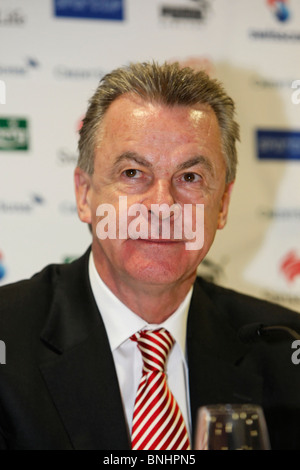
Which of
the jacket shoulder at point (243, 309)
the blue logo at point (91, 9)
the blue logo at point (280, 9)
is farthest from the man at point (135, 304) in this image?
the blue logo at point (280, 9)

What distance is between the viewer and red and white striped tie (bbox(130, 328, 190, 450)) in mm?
1835

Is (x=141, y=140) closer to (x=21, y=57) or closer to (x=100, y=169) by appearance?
(x=100, y=169)

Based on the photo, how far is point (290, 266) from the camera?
3.16 metres

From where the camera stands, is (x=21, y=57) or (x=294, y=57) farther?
(x=294, y=57)

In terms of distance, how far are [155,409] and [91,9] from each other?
1.84m

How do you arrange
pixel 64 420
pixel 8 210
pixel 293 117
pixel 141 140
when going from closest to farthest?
pixel 64 420, pixel 141 140, pixel 8 210, pixel 293 117

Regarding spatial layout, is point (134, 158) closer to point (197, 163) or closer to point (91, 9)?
point (197, 163)

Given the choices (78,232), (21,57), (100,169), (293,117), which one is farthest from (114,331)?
(293,117)

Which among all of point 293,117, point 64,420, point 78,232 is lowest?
point 64,420

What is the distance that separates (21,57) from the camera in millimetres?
2844

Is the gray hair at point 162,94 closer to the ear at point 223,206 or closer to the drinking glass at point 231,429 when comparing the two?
the ear at point 223,206

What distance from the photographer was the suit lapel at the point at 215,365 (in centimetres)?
205

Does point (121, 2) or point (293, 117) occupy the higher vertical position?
point (121, 2)

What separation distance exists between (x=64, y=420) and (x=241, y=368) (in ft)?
2.05
